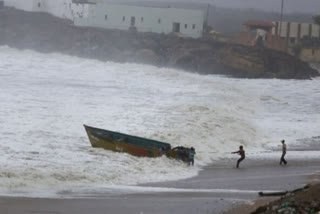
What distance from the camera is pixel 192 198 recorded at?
1653 centimetres

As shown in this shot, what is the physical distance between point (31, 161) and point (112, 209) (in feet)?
18.1

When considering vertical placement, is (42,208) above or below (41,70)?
above

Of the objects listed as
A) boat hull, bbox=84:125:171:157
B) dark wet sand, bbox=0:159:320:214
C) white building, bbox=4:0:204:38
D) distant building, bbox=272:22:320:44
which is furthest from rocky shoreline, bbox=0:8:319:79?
dark wet sand, bbox=0:159:320:214

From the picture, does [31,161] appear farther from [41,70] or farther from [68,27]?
[68,27]

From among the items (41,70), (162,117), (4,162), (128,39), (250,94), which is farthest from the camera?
(128,39)

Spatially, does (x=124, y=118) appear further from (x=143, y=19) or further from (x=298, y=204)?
(x=143, y=19)

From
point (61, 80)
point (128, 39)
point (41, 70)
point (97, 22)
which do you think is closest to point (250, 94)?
point (61, 80)

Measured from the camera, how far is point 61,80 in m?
50.4

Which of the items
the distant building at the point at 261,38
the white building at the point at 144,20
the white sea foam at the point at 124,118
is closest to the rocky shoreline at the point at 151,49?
the white building at the point at 144,20

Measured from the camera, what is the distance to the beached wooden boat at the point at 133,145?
22.2 metres

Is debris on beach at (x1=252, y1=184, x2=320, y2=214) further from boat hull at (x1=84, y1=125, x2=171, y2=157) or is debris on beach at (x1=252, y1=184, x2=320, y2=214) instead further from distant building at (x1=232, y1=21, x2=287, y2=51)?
distant building at (x1=232, y1=21, x2=287, y2=51)

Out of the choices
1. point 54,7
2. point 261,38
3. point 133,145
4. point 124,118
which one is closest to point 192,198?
point 133,145

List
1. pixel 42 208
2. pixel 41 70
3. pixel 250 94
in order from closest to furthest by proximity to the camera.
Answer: pixel 42 208, pixel 250 94, pixel 41 70

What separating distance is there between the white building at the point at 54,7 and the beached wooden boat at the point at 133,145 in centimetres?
6190
